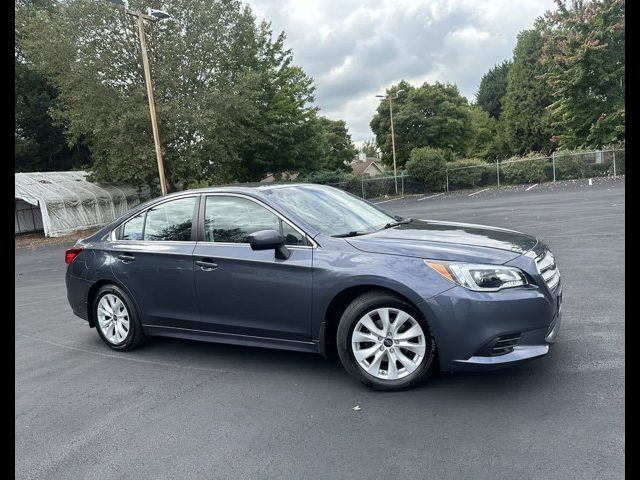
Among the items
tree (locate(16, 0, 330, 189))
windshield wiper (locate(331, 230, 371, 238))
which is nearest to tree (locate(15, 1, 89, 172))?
tree (locate(16, 0, 330, 189))

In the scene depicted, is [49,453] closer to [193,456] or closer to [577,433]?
[193,456]

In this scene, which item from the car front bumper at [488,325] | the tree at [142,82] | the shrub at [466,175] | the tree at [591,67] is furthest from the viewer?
the shrub at [466,175]

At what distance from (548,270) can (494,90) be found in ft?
223

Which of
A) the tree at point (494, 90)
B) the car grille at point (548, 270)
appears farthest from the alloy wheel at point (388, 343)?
the tree at point (494, 90)

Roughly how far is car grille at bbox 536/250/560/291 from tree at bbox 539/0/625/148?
3263cm

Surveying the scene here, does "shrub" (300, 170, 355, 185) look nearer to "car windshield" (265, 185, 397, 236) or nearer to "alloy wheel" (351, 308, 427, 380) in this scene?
"car windshield" (265, 185, 397, 236)

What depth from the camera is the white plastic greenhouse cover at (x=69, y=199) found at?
26.7 meters

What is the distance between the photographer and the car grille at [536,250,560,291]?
154 inches

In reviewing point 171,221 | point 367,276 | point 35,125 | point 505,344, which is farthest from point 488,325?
point 35,125

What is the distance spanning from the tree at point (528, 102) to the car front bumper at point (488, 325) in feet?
163

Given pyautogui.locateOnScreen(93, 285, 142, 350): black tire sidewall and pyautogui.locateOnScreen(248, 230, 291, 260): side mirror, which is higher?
pyautogui.locateOnScreen(248, 230, 291, 260): side mirror

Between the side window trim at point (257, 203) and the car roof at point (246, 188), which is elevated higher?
the car roof at point (246, 188)

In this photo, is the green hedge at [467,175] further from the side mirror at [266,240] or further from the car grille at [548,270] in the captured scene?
the side mirror at [266,240]
